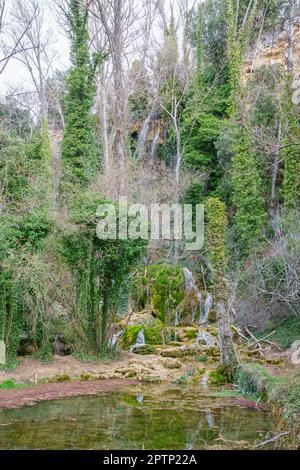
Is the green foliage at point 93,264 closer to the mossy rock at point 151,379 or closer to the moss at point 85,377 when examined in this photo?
the moss at point 85,377

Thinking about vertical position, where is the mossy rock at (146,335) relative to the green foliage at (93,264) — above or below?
below

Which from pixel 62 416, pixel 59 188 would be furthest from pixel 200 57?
pixel 62 416

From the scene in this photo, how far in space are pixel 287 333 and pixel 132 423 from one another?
878 centimetres

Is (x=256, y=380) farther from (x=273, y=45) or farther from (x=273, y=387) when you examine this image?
(x=273, y=45)

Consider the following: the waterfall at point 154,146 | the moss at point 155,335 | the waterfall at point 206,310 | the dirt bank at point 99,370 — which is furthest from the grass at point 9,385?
the waterfall at point 154,146

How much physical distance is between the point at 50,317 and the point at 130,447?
7.78 meters

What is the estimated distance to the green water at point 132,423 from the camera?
25.1ft

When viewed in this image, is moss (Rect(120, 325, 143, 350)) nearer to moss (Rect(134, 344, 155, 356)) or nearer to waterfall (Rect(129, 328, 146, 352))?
waterfall (Rect(129, 328, 146, 352))

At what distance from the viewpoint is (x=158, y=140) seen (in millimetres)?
30844

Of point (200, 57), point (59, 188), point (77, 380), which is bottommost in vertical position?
point (77, 380)

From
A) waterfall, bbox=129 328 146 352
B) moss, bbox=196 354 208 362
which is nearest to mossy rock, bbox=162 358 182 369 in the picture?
moss, bbox=196 354 208 362

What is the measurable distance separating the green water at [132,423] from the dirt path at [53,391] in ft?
1.35

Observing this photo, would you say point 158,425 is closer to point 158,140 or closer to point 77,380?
point 77,380

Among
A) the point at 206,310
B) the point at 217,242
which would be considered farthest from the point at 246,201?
the point at 217,242
